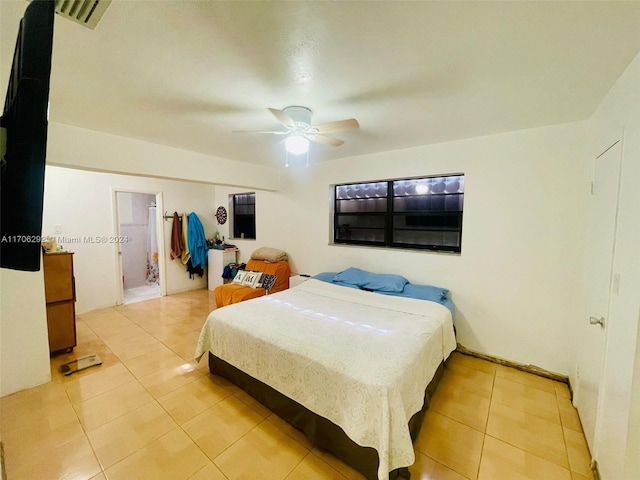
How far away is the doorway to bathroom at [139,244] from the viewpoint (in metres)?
5.63

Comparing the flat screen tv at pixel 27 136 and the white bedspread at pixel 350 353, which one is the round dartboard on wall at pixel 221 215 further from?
the flat screen tv at pixel 27 136

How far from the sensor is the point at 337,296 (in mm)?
3000

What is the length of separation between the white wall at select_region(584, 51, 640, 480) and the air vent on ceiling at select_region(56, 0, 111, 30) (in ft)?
8.54

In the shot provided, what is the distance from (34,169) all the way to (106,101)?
5.66 ft

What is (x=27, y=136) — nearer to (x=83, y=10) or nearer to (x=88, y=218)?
(x=83, y=10)

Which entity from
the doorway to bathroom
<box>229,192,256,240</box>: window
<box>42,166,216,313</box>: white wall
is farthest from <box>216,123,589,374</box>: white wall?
the doorway to bathroom

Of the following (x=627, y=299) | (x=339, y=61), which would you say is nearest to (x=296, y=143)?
(x=339, y=61)

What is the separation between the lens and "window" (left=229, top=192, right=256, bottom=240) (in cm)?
538

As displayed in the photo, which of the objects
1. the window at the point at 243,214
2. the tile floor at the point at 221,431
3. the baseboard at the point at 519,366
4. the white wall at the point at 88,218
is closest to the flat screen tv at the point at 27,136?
the tile floor at the point at 221,431

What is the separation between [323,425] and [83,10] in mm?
2486

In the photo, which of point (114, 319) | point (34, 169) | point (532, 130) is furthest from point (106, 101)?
point (532, 130)

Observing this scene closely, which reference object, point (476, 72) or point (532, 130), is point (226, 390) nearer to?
point (476, 72)

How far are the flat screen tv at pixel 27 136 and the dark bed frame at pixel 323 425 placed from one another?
1.74 metres

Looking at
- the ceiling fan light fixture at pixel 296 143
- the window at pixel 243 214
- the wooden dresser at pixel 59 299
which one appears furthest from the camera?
the window at pixel 243 214
